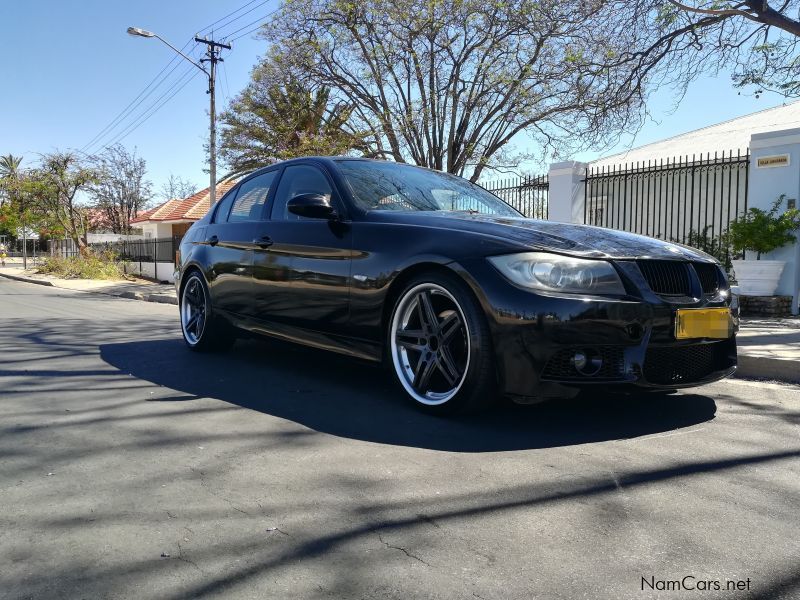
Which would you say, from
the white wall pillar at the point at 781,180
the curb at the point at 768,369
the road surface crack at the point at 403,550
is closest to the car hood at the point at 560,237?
the road surface crack at the point at 403,550

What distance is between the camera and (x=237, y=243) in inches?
212

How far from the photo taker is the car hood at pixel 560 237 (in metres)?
3.44

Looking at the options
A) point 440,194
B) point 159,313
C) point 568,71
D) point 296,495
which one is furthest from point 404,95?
point 296,495

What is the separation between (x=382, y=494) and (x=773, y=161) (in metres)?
9.42

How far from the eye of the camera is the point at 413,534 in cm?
226

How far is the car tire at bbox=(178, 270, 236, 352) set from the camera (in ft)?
19.1

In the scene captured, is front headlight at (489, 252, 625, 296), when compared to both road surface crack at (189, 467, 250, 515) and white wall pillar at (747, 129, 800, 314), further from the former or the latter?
white wall pillar at (747, 129, 800, 314)

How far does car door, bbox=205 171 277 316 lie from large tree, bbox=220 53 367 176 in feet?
41.9

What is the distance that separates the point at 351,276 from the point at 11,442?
2050 millimetres

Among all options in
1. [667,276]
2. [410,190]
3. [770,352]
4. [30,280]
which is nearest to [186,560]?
[667,276]

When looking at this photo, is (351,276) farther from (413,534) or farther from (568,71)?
(568,71)

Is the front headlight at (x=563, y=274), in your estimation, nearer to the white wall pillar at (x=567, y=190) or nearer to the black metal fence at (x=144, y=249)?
the white wall pillar at (x=567, y=190)

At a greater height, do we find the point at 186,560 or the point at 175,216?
the point at 175,216

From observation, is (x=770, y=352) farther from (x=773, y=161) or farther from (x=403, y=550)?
(x=773, y=161)
